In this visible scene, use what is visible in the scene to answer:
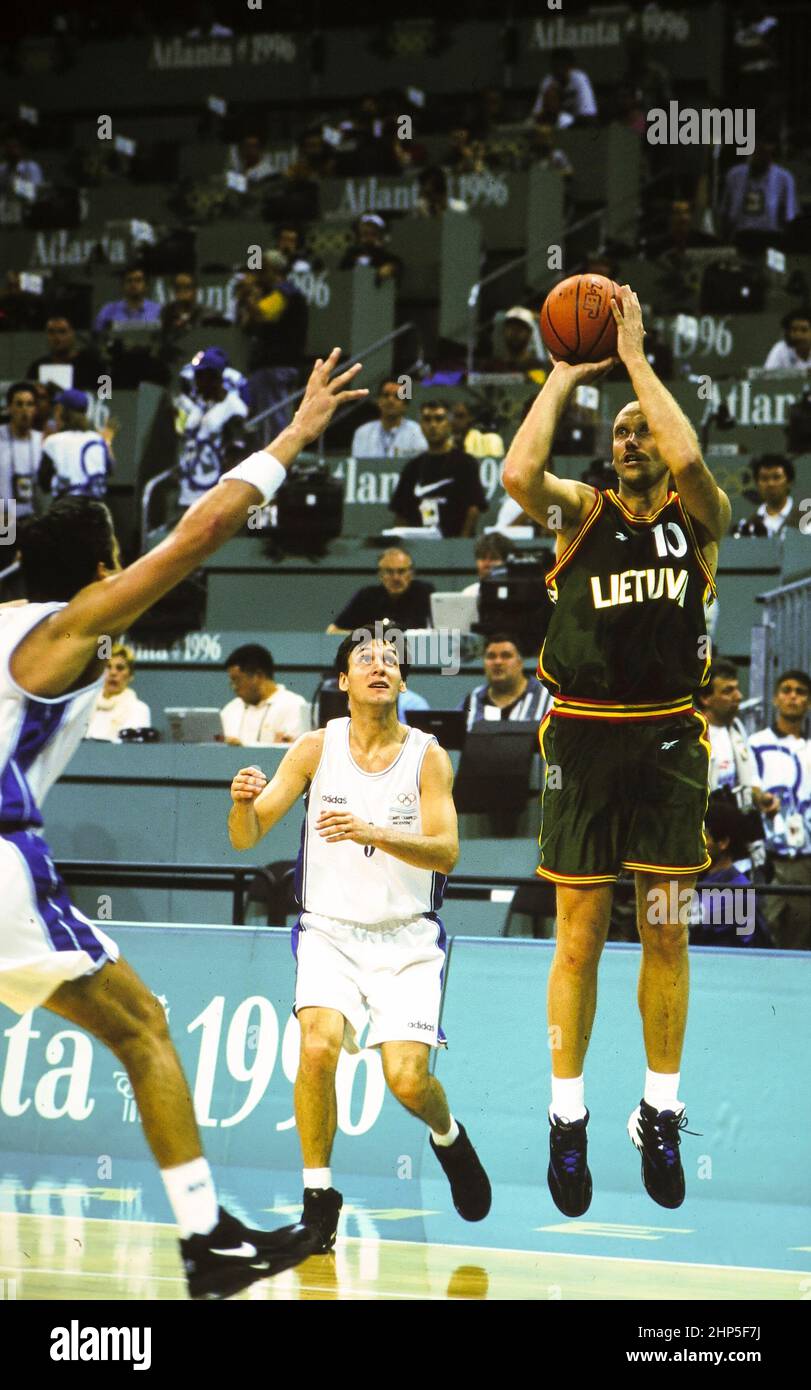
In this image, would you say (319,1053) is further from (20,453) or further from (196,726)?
(20,453)

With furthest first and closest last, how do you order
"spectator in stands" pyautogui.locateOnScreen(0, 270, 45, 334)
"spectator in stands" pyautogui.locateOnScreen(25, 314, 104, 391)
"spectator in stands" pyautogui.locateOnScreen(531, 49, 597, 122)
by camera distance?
1. "spectator in stands" pyautogui.locateOnScreen(531, 49, 597, 122)
2. "spectator in stands" pyautogui.locateOnScreen(0, 270, 45, 334)
3. "spectator in stands" pyautogui.locateOnScreen(25, 314, 104, 391)

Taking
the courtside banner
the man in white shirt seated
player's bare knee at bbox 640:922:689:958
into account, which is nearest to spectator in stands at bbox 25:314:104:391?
the man in white shirt seated

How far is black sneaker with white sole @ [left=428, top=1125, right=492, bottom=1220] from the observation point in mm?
7039

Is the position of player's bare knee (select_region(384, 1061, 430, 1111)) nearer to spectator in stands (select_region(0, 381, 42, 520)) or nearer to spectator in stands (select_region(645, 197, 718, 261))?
spectator in stands (select_region(0, 381, 42, 520))

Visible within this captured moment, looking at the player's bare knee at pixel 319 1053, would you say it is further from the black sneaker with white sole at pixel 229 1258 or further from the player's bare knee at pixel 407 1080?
the black sneaker with white sole at pixel 229 1258

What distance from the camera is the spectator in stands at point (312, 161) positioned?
20.2 meters

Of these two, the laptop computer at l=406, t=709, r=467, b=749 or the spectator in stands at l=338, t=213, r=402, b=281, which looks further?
the spectator in stands at l=338, t=213, r=402, b=281

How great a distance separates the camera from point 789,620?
1124 centimetres

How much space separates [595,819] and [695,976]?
2.22 m

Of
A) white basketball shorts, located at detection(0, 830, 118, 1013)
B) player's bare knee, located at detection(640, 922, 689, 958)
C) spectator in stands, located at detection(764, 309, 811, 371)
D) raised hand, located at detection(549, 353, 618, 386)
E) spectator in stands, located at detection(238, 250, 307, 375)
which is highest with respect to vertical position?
spectator in stands, located at detection(238, 250, 307, 375)

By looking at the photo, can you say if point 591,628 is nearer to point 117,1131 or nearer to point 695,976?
point 695,976

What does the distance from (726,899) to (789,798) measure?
153 cm

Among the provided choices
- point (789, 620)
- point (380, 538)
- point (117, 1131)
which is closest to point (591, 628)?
point (117, 1131)

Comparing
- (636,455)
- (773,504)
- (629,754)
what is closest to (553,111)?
(773,504)
